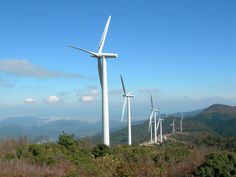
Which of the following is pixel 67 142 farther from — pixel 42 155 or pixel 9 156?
pixel 9 156

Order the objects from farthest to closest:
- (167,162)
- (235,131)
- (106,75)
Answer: (235,131) < (106,75) < (167,162)

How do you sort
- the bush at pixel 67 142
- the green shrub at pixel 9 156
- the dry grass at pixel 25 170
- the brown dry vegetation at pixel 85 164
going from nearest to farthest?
the dry grass at pixel 25 170 < the brown dry vegetation at pixel 85 164 < the green shrub at pixel 9 156 < the bush at pixel 67 142

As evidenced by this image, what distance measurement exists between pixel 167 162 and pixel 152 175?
276 centimetres

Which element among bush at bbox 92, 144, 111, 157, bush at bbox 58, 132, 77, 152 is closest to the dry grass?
bush at bbox 92, 144, 111, 157

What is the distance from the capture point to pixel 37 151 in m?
21.8

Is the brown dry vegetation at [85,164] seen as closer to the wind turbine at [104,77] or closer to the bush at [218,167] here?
the bush at [218,167]

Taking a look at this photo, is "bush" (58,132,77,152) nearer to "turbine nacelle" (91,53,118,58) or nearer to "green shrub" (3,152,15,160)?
"green shrub" (3,152,15,160)

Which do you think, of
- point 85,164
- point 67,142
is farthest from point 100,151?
point 85,164

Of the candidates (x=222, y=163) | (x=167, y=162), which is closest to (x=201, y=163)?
(x=222, y=163)

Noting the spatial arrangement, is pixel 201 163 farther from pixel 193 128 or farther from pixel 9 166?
pixel 193 128

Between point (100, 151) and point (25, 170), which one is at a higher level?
point (25, 170)

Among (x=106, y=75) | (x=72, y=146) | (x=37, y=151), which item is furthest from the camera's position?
(x=106, y=75)

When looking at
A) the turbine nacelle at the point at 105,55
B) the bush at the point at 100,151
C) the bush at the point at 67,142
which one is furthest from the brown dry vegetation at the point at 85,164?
the turbine nacelle at the point at 105,55

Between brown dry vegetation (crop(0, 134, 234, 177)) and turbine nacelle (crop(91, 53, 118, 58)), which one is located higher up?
turbine nacelle (crop(91, 53, 118, 58))
